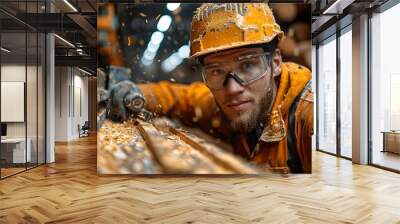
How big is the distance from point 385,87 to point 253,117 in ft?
10.1

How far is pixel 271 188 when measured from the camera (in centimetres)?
578

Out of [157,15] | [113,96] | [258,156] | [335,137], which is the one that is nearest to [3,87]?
[113,96]

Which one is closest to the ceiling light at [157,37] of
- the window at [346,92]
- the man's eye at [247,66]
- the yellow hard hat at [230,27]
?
the yellow hard hat at [230,27]

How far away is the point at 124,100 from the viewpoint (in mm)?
6816

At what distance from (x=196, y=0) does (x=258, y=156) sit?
10.5ft

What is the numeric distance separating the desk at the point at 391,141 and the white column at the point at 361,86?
59cm

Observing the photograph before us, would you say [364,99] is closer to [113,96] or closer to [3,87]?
[113,96]

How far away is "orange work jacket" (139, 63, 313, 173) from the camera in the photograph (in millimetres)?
6656

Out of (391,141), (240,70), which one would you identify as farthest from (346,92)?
(240,70)

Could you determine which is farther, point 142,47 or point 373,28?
point 373,28

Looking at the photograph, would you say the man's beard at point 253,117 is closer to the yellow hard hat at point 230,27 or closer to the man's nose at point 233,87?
the man's nose at point 233,87

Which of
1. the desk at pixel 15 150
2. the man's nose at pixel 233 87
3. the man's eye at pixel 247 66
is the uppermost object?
the man's eye at pixel 247 66

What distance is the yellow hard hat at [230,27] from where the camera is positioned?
6.43 metres

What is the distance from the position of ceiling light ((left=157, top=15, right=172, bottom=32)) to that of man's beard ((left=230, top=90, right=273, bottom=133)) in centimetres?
197
